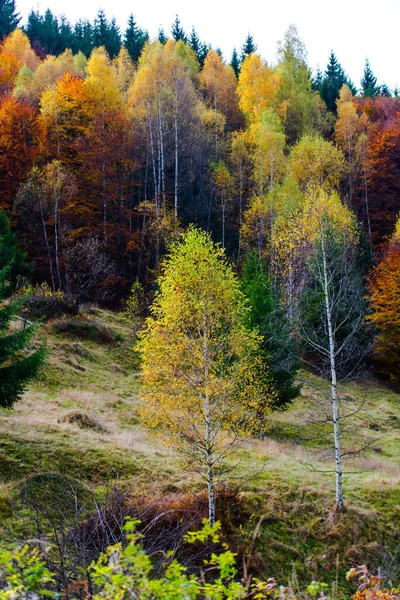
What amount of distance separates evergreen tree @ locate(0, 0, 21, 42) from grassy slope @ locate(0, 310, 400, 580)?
61704 millimetres

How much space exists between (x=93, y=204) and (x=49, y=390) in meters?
19.3

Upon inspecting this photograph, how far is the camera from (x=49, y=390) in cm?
1934

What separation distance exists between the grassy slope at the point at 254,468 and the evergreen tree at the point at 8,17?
202ft

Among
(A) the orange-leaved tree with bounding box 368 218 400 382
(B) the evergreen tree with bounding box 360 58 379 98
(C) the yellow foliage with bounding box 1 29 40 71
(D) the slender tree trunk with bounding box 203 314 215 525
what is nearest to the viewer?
(D) the slender tree trunk with bounding box 203 314 215 525

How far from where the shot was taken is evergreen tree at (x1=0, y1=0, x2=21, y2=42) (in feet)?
210

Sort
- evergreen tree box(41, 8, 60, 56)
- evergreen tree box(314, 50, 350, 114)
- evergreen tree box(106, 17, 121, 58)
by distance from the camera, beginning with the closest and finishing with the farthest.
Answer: evergreen tree box(314, 50, 350, 114) → evergreen tree box(106, 17, 121, 58) → evergreen tree box(41, 8, 60, 56)

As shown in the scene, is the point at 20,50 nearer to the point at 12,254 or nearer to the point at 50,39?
the point at 50,39

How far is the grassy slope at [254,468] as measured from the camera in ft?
38.4

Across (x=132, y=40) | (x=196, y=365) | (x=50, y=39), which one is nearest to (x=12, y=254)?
(x=196, y=365)

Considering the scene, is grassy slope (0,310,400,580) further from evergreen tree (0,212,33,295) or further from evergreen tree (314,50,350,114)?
evergreen tree (314,50,350,114)

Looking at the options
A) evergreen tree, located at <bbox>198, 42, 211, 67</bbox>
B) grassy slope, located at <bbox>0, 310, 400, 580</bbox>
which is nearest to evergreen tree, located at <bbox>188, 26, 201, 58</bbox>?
evergreen tree, located at <bbox>198, 42, 211, 67</bbox>

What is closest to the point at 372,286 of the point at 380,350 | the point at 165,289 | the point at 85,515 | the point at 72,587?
the point at 380,350

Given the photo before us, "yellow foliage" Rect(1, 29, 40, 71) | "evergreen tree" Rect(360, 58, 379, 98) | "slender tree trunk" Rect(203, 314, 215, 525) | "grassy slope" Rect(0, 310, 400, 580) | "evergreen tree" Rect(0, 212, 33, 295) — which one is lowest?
"grassy slope" Rect(0, 310, 400, 580)

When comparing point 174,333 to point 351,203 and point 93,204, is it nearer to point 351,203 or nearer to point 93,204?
point 93,204
